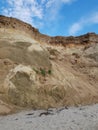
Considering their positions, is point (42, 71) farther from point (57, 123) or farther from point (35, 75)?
point (57, 123)

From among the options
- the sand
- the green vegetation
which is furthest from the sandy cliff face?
the sand

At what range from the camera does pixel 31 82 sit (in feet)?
65.6

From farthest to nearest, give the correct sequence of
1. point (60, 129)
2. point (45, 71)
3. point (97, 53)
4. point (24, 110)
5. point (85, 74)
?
point (97, 53) < point (85, 74) < point (45, 71) < point (24, 110) < point (60, 129)

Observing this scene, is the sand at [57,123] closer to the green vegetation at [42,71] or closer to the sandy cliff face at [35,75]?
the sandy cliff face at [35,75]

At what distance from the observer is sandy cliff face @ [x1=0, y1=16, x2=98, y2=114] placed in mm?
18781

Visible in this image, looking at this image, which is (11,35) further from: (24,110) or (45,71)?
(24,110)

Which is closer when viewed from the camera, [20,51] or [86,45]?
[20,51]

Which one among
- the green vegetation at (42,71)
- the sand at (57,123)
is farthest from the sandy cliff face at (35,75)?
the sand at (57,123)

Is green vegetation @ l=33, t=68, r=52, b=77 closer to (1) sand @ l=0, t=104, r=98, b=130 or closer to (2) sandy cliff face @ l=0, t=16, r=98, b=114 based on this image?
(2) sandy cliff face @ l=0, t=16, r=98, b=114

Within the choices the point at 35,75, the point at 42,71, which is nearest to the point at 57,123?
the point at 35,75

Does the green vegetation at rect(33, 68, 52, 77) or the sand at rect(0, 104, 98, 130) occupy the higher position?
the green vegetation at rect(33, 68, 52, 77)

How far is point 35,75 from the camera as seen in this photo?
20781mm

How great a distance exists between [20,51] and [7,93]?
5035mm

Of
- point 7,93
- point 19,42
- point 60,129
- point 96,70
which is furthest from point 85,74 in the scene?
point 60,129
